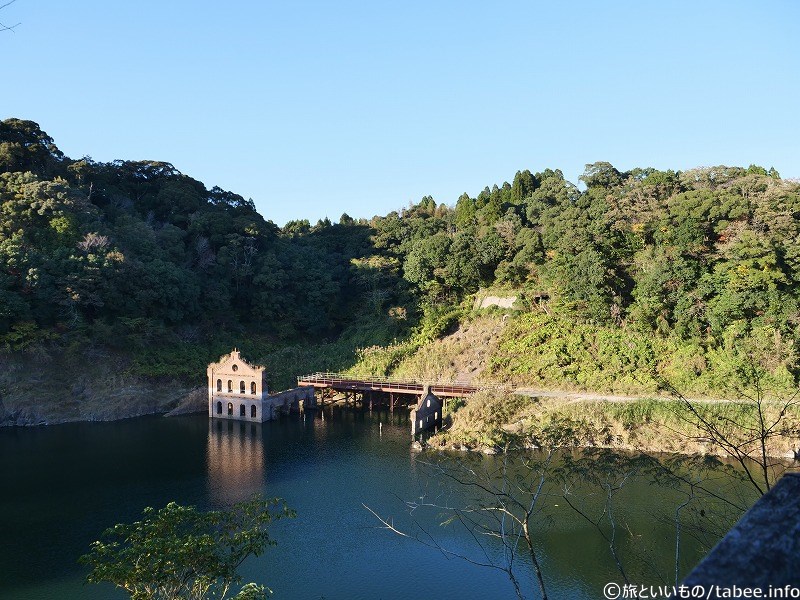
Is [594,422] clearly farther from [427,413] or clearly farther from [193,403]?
[193,403]

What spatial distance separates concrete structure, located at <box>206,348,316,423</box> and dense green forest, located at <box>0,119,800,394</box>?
4.80 m

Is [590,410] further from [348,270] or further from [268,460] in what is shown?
[348,270]

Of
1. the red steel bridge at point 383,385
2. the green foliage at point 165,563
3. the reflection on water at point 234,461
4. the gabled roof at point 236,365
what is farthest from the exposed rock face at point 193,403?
the green foliage at point 165,563

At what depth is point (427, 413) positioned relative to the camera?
30922mm

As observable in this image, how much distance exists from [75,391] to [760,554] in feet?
125

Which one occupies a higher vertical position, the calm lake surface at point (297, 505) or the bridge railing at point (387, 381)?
the bridge railing at point (387, 381)

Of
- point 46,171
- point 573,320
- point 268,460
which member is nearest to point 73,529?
point 268,460

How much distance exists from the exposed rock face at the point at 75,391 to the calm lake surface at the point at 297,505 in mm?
1223

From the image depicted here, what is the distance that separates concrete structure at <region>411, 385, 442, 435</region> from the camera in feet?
98.1

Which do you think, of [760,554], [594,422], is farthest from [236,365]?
[760,554]

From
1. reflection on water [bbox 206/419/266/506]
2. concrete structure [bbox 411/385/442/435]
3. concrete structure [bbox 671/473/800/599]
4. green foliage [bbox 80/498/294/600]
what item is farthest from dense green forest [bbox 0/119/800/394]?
concrete structure [bbox 671/473/800/599]

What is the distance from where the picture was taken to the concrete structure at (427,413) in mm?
29906

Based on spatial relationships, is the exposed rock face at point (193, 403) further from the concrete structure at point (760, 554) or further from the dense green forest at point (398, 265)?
the concrete structure at point (760, 554)

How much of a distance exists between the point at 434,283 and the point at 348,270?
27.8 feet
